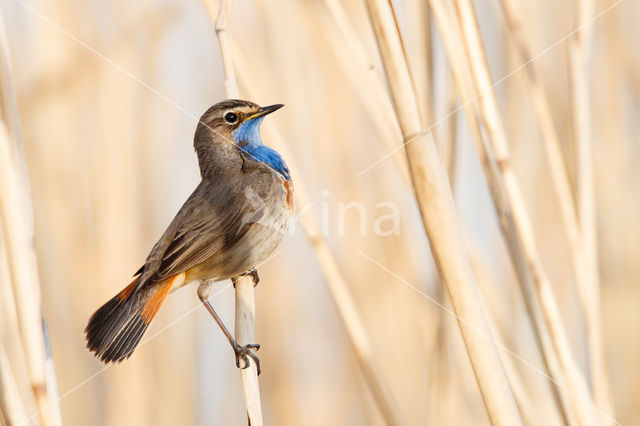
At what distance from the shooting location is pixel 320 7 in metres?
2.48

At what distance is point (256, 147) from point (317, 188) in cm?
42

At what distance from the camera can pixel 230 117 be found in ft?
7.72

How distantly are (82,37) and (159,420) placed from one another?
1598mm

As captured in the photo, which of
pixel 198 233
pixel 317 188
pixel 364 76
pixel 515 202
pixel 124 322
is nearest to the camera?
pixel 515 202

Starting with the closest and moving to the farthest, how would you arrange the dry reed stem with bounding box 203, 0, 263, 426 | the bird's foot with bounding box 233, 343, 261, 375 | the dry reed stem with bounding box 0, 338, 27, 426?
1. the dry reed stem with bounding box 0, 338, 27, 426
2. the dry reed stem with bounding box 203, 0, 263, 426
3. the bird's foot with bounding box 233, 343, 261, 375

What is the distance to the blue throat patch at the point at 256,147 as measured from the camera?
2.41 metres

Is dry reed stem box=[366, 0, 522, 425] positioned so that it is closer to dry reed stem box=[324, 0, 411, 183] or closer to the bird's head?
dry reed stem box=[324, 0, 411, 183]

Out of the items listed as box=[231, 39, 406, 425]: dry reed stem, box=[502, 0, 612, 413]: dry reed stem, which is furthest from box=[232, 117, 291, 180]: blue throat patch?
box=[502, 0, 612, 413]: dry reed stem

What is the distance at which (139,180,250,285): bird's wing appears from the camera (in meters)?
2.06

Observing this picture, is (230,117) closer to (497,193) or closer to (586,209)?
(497,193)

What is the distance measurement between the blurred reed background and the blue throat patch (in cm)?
8

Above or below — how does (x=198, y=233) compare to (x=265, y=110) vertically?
below

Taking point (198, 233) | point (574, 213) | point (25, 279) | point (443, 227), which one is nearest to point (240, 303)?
point (198, 233)

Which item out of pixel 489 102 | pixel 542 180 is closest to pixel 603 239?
pixel 542 180
